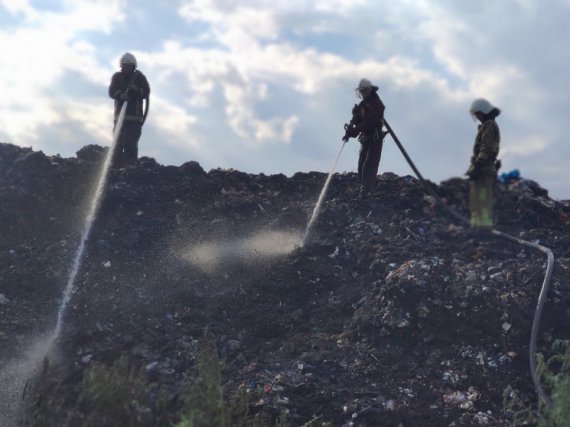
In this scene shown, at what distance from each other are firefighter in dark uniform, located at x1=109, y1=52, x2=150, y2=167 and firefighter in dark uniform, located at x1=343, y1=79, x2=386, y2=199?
3291mm

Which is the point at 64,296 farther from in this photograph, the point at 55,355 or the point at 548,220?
the point at 548,220

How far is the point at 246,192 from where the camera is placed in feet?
36.2

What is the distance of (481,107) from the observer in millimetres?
5863

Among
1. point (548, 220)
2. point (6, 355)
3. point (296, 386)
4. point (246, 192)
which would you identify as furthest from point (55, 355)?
point (548, 220)

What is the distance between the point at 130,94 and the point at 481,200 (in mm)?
6512

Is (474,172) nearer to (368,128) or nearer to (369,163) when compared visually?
(368,128)

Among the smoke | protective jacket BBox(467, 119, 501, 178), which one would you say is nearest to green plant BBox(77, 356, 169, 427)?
protective jacket BBox(467, 119, 501, 178)

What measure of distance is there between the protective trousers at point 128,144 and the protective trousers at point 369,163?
3.56 metres

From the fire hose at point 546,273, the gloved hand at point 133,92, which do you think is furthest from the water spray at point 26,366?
the fire hose at point 546,273

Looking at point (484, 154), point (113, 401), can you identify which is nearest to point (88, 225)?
point (113, 401)

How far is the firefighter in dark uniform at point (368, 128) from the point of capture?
31.1ft

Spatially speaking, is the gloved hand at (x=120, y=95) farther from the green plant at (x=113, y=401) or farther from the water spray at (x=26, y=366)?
the green plant at (x=113, y=401)

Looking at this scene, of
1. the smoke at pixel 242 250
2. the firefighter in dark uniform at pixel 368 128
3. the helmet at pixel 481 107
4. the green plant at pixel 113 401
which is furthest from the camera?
the firefighter in dark uniform at pixel 368 128

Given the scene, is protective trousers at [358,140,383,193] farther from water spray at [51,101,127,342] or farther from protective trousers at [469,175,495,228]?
protective trousers at [469,175,495,228]
